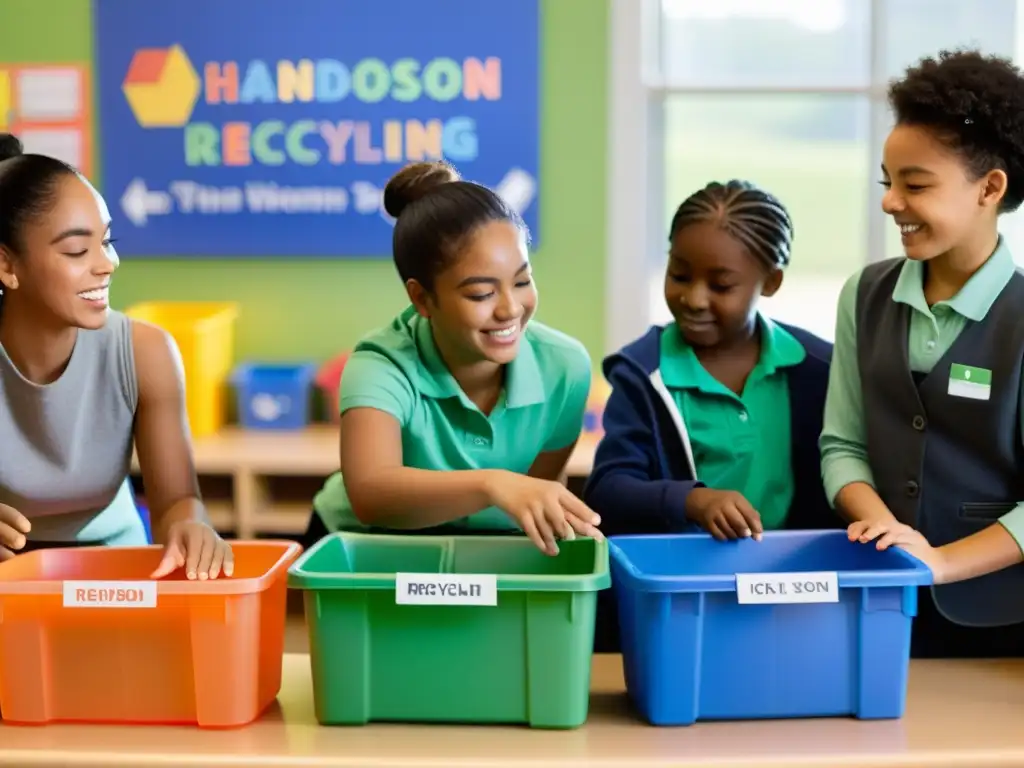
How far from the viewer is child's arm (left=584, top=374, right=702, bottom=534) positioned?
5.90 feet

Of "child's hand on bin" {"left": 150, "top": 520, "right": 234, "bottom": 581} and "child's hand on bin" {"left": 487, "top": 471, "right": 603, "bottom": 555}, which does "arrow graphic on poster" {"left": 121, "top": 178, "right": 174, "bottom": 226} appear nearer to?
"child's hand on bin" {"left": 150, "top": 520, "right": 234, "bottom": 581}

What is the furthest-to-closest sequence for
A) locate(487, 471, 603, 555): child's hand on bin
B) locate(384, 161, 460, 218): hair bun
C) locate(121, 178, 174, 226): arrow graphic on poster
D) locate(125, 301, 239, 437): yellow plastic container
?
1. locate(121, 178, 174, 226): arrow graphic on poster
2. locate(125, 301, 239, 437): yellow plastic container
3. locate(384, 161, 460, 218): hair bun
4. locate(487, 471, 603, 555): child's hand on bin

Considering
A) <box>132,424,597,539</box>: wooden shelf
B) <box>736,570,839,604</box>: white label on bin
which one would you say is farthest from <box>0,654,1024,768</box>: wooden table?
<box>132,424,597,539</box>: wooden shelf

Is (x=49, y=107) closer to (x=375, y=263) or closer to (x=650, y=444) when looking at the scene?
(x=375, y=263)

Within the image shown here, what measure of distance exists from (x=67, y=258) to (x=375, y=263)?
222 centimetres

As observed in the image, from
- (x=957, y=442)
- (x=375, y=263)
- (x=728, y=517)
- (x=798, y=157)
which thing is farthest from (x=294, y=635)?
(x=798, y=157)

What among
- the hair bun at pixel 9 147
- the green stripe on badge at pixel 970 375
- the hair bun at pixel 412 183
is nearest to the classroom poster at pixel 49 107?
the hair bun at pixel 9 147

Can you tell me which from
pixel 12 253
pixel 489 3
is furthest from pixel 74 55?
pixel 12 253

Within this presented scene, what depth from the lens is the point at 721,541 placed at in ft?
5.40

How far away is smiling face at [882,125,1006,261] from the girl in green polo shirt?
0.52 m

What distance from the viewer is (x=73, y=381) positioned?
6.29 feet

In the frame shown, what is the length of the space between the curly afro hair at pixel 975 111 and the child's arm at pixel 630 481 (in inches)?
22.8

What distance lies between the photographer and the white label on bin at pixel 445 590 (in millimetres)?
1395

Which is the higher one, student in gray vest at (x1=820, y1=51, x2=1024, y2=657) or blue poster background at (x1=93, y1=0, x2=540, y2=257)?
blue poster background at (x1=93, y1=0, x2=540, y2=257)
